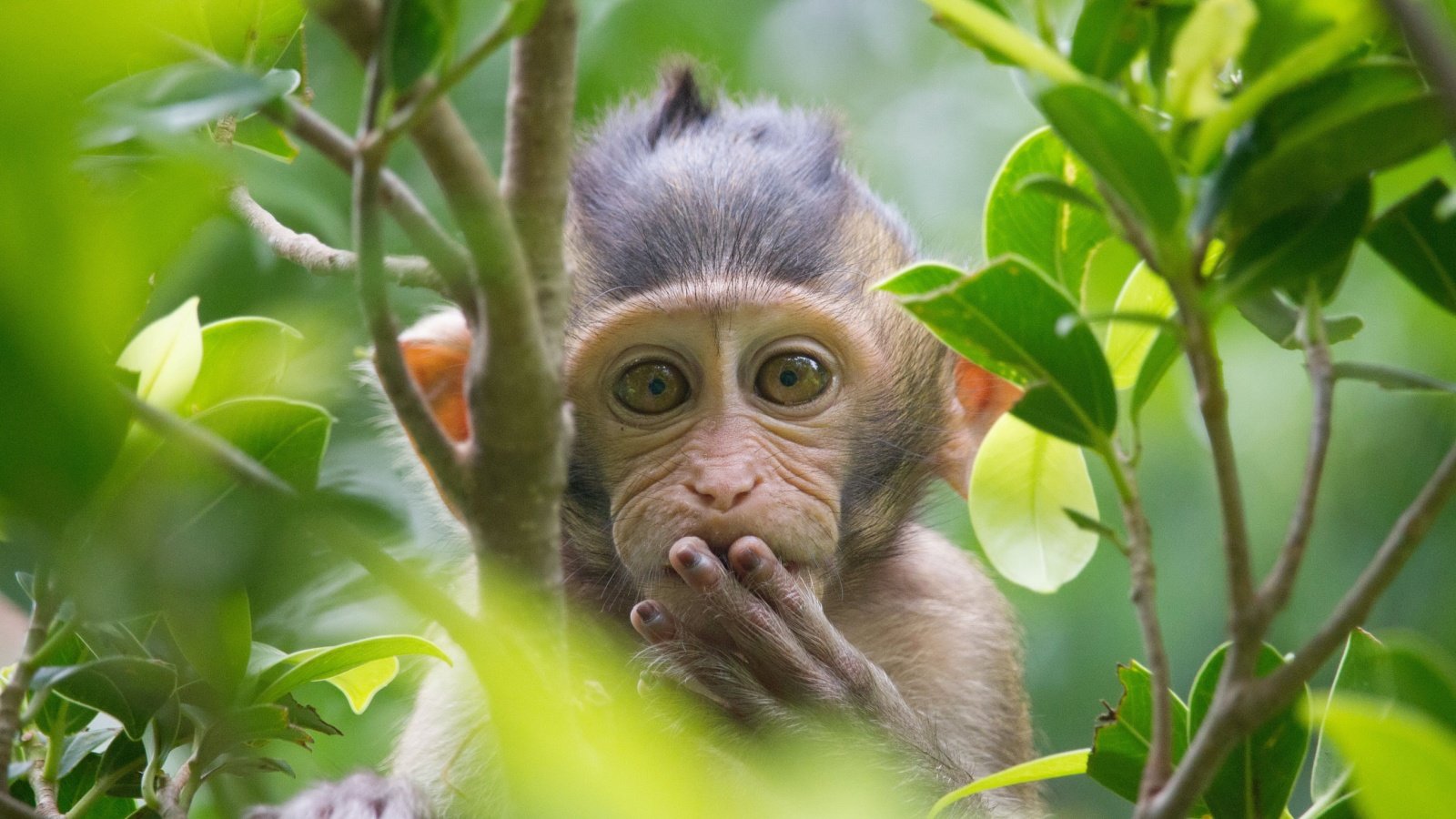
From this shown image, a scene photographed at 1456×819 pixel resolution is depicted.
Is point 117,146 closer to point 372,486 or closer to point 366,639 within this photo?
point 372,486

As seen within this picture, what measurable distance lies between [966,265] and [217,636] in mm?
2576

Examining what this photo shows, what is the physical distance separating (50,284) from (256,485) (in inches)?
8.8

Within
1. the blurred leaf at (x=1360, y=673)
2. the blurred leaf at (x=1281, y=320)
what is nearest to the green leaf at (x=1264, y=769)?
the blurred leaf at (x=1360, y=673)

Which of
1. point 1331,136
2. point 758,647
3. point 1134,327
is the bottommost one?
point 758,647

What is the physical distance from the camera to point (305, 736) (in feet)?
5.61

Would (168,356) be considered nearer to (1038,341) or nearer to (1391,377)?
(1038,341)

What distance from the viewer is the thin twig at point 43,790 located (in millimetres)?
1595

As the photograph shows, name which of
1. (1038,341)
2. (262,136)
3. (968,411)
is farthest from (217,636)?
(968,411)

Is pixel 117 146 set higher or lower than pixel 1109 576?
higher

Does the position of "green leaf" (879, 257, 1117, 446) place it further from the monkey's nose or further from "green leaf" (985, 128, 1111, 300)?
the monkey's nose

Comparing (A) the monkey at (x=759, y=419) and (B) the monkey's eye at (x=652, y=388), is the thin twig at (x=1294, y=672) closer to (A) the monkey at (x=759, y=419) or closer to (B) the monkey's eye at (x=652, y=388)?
(A) the monkey at (x=759, y=419)

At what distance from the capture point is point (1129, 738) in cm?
158

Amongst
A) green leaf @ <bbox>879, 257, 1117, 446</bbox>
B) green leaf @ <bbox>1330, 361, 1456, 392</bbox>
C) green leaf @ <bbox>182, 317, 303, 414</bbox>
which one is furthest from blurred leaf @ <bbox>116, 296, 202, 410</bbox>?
green leaf @ <bbox>1330, 361, 1456, 392</bbox>

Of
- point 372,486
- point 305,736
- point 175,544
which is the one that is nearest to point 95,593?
point 175,544
